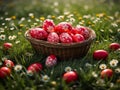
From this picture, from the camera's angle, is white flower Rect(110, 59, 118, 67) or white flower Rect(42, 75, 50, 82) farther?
white flower Rect(110, 59, 118, 67)

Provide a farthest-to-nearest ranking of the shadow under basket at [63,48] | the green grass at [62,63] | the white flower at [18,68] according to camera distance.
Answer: the shadow under basket at [63,48] < the white flower at [18,68] < the green grass at [62,63]

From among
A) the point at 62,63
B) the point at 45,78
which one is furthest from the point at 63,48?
the point at 45,78

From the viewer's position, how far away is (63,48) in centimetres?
301

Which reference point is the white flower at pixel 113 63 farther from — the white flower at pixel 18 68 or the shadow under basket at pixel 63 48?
the white flower at pixel 18 68

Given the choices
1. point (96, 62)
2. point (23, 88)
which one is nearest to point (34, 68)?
point (23, 88)

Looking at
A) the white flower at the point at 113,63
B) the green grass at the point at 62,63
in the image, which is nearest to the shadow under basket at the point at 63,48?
the green grass at the point at 62,63

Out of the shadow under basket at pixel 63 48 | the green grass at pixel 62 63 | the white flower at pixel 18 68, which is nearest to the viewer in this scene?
the green grass at pixel 62 63

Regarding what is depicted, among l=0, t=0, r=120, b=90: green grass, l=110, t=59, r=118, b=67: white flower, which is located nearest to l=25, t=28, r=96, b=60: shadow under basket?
l=0, t=0, r=120, b=90: green grass

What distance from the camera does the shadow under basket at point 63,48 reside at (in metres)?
3.00

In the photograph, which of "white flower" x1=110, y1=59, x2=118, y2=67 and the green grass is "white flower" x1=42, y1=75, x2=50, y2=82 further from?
"white flower" x1=110, y1=59, x2=118, y2=67

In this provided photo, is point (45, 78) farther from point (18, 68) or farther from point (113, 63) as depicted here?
point (113, 63)

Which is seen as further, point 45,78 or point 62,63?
point 62,63

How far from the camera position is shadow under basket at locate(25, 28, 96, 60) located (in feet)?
9.84

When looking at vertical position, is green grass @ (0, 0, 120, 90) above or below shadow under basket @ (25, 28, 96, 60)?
below
